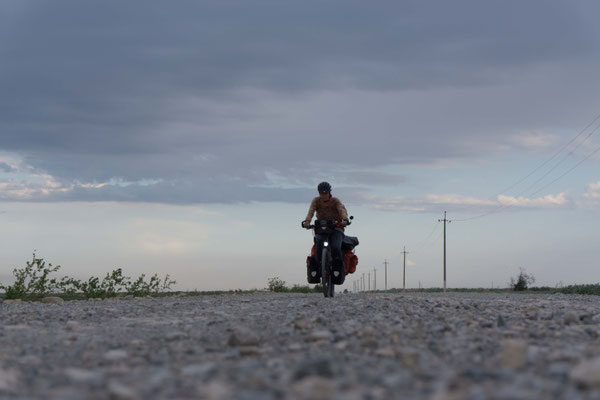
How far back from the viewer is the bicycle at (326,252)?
15.2m

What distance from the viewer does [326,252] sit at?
50.2ft

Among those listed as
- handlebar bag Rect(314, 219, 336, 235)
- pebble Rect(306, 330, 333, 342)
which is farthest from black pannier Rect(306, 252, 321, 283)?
pebble Rect(306, 330, 333, 342)

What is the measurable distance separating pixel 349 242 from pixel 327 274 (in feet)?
3.31

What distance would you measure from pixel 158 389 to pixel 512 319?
6.48 m

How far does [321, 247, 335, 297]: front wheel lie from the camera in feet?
50.0

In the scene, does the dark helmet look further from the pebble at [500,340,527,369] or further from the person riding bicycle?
the pebble at [500,340,527,369]

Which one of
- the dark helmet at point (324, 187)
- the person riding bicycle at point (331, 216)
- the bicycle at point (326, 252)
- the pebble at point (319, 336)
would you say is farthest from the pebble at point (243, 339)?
the dark helmet at point (324, 187)

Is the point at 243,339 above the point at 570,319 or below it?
below

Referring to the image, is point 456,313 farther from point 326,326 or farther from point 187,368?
point 187,368

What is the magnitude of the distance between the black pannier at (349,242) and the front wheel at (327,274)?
703 mm

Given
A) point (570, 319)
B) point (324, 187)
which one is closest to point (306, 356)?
point (570, 319)

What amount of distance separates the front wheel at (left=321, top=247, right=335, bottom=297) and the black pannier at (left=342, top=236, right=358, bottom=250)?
0.70m

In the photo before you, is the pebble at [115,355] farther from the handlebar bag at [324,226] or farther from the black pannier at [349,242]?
the black pannier at [349,242]

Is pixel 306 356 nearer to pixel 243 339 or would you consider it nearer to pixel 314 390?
pixel 243 339
